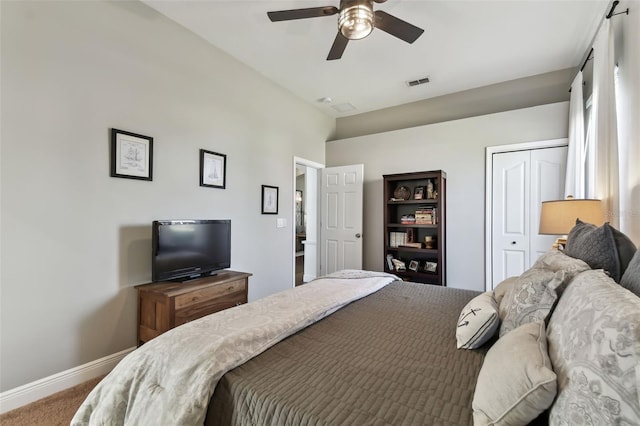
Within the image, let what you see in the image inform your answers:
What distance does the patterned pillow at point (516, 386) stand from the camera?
26.7 inches

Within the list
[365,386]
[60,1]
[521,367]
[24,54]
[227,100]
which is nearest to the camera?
[521,367]

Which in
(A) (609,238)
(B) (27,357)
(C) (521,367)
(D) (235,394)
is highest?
(A) (609,238)

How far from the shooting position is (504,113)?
3527 mm

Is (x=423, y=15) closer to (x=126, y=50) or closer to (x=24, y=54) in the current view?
(x=126, y=50)

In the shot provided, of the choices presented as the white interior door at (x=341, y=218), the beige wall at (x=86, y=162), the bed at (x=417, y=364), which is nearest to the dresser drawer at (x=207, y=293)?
the beige wall at (x=86, y=162)

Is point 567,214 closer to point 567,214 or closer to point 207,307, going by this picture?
point 567,214

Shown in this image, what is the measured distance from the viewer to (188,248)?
2482mm

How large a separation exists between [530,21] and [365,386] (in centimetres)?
333

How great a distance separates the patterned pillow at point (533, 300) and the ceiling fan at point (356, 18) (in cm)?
181

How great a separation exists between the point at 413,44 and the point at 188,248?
2.97 meters

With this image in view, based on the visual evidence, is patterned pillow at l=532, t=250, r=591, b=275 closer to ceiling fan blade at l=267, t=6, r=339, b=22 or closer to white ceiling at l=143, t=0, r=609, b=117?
ceiling fan blade at l=267, t=6, r=339, b=22

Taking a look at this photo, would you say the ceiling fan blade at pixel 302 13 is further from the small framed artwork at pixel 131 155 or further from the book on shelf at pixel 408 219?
the book on shelf at pixel 408 219

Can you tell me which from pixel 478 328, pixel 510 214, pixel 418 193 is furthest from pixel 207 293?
pixel 510 214

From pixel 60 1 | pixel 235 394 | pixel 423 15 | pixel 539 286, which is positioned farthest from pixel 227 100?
pixel 539 286
